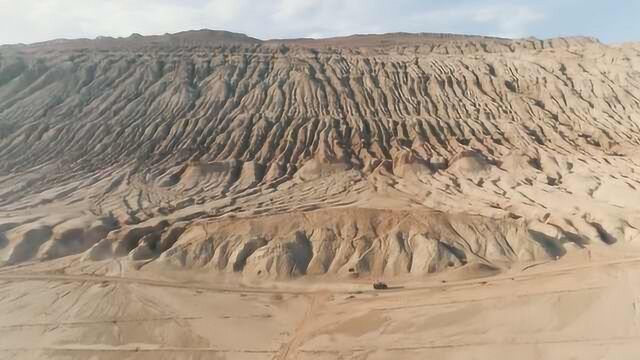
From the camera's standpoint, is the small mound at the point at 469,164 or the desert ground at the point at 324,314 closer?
the desert ground at the point at 324,314

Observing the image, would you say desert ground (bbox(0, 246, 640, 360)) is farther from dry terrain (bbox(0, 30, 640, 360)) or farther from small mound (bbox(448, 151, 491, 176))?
small mound (bbox(448, 151, 491, 176))

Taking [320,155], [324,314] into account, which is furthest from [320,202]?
[324,314]

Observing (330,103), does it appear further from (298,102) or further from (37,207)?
(37,207)

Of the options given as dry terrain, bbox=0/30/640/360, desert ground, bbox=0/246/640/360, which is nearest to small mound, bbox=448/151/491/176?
dry terrain, bbox=0/30/640/360

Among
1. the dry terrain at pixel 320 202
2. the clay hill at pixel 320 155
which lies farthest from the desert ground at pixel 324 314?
the clay hill at pixel 320 155

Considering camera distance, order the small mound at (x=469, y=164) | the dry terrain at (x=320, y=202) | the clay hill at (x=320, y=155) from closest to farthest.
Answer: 1. the dry terrain at (x=320, y=202)
2. the clay hill at (x=320, y=155)
3. the small mound at (x=469, y=164)

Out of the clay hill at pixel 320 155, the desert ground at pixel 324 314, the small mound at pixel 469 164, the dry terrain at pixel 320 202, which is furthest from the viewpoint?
the small mound at pixel 469 164

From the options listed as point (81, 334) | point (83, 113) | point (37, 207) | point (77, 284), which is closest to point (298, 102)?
point (83, 113)

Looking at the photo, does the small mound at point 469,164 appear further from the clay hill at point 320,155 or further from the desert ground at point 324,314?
the desert ground at point 324,314
